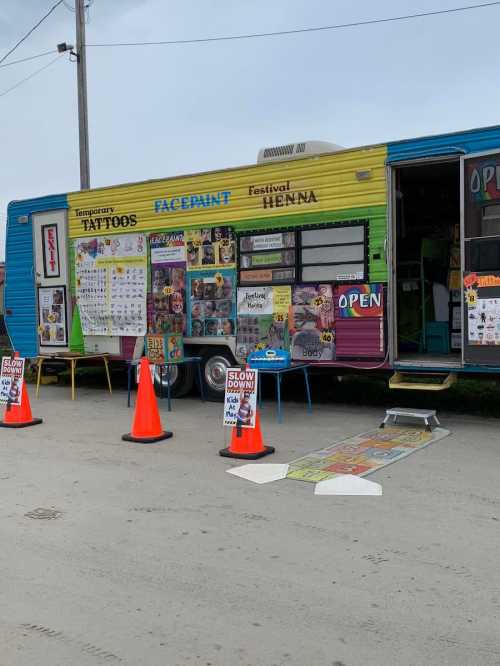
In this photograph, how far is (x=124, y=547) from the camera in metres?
4.07

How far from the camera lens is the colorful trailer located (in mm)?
7441

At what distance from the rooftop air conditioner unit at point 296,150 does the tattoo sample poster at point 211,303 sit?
1.57m

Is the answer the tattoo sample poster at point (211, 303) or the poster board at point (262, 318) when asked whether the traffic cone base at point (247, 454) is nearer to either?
the poster board at point (262, 318)

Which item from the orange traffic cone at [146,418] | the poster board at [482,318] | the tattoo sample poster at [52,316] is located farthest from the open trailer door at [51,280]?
the poster board at [482,318]

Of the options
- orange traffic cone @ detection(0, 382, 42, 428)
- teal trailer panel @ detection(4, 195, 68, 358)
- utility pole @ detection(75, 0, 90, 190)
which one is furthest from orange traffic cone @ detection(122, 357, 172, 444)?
utility pole @ detection(75, 0, 90, 190)

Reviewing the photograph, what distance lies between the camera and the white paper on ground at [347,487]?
5.02 meters

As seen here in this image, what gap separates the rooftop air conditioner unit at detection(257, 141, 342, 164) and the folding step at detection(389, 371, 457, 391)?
290 centimetres

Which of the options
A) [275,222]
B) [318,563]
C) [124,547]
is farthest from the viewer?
[275,222]

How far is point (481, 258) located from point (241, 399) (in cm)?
301

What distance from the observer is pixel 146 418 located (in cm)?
706

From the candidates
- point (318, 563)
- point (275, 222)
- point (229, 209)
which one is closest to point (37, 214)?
point (229, 209)

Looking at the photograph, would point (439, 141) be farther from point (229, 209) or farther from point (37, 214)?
point (37, 214)

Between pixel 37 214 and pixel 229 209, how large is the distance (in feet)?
12.5

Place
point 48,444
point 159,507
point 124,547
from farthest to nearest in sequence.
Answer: point 48,444 < point 159,507 < point 124,547
